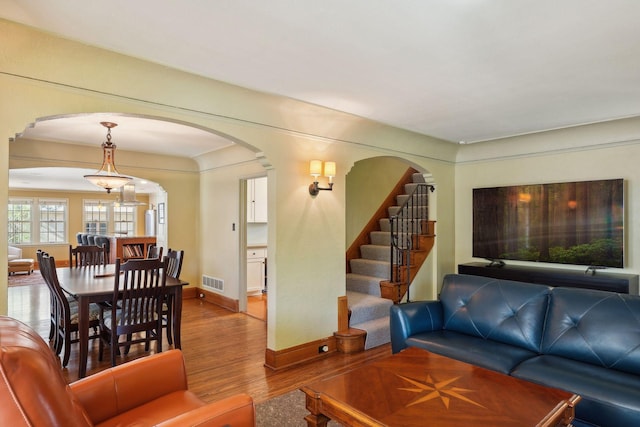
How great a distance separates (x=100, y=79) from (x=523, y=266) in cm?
524

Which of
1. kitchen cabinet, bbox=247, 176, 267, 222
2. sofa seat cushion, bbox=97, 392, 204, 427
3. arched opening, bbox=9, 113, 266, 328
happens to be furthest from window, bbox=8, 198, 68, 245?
sofa seat cushion, bbox=97, 392, 204, 427

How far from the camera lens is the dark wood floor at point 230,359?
3133 millimetres

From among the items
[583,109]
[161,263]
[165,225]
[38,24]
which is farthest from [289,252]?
[165,225]

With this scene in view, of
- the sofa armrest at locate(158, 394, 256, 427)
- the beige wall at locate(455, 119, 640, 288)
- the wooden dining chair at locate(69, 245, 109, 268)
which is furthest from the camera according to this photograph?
the wooden dining chair at locate(69, 245, 109, 268)

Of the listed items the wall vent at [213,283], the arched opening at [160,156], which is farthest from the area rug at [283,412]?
the wall vent at [213,283]

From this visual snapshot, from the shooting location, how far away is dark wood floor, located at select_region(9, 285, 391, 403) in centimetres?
313

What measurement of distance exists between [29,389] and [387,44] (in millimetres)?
2376

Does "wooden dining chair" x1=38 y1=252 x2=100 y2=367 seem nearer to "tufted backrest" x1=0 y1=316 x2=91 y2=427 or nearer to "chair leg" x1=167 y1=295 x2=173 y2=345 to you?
"chair leg" x1=167 y1=295 x2=173 y2=345

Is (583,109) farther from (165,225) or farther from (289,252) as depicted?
(165,225)

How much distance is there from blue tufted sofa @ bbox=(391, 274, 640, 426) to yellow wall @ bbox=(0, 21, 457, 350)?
1058 millimetres

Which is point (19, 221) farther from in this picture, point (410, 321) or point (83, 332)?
point (410, 321)

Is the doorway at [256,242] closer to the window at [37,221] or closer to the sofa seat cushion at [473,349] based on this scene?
the sofa seat cushion at [473,349]

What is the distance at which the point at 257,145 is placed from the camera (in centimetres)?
341

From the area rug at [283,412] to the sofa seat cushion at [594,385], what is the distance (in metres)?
1.41
